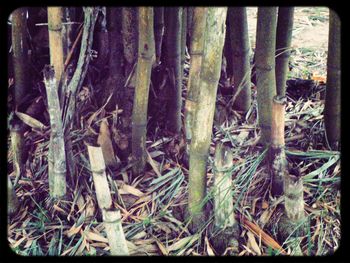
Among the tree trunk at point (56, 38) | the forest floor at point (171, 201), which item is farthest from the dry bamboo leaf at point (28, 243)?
the tree trunk at point (56, 38)

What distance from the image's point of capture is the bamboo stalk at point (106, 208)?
1072 millimetres

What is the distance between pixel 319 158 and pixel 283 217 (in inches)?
7.6

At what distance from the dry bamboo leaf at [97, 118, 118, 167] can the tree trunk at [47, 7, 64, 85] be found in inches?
6.9

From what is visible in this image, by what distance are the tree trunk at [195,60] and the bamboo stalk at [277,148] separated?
0.16 m

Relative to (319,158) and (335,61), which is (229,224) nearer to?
(319,158)

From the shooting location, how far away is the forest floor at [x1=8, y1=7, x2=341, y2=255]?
46.3 inches

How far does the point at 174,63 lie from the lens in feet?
4.35

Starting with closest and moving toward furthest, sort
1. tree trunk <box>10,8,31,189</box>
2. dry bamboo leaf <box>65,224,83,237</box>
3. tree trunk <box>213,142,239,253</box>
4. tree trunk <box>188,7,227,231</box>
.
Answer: tree trunk <box>188,7,227,231</box> < tree trunk <box>213,142,239,253</box> < dry bamboo leaf <box>65,224,83,237</box> < tree trunk <box>10,8,31,189</box>

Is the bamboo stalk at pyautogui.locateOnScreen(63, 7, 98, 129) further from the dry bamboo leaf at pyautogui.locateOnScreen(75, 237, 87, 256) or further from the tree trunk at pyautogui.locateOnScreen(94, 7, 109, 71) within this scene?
the dry bamboo leaf at pyautogui.locateOnScreen(75, 237, 87, 256)

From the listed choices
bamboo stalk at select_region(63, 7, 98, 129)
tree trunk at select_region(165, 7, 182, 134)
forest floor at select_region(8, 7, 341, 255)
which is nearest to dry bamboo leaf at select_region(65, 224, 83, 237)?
forest floor at select_region(8, 7, 341, 255)

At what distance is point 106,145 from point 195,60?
11.3 inches

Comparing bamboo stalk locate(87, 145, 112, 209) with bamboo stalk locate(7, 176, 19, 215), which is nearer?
bamboo stalk locate(87, 145, 112, 209)

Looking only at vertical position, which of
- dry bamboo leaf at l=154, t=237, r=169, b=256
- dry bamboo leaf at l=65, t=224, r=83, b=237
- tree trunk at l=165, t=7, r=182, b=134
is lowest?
dry bamboo leaf at l=154, t=237, r=169, b=256
